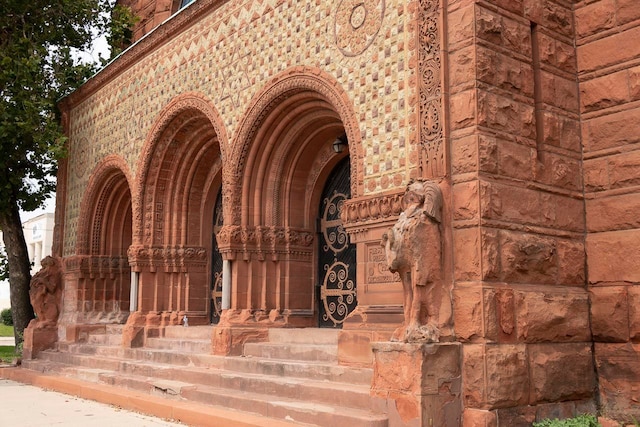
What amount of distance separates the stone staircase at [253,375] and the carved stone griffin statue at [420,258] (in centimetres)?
95

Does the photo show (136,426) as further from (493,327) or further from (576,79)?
(576,79)

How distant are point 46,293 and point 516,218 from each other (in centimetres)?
1283

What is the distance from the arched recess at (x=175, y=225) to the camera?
13180 mm

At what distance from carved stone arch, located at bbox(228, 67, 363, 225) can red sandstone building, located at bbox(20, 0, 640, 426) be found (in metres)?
0.03

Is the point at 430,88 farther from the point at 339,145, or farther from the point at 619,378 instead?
the point at 619,378

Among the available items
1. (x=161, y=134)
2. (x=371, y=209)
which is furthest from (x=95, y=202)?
(x=371, y=209)

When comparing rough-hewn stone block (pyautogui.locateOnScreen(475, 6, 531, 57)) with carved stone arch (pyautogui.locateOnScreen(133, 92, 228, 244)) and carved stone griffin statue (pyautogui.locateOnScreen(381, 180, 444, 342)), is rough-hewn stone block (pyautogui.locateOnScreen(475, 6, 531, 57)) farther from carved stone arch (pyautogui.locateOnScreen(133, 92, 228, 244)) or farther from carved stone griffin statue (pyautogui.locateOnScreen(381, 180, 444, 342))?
carved stone arch (pyautogui.locateOnScreen(133, 92, 228, 244))

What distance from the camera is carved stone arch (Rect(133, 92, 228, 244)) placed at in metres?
11.9

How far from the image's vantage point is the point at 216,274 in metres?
13.5

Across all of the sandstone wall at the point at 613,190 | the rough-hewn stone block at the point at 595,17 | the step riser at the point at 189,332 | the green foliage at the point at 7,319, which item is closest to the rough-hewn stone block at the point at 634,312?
the sandstone wall at the point at 613,190

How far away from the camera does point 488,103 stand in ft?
21.9

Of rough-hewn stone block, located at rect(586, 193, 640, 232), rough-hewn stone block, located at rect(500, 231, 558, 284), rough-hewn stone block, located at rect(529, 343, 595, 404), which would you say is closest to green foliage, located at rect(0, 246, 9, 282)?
rough-hewn stone block, located at rect(500, 231, 558, 284)

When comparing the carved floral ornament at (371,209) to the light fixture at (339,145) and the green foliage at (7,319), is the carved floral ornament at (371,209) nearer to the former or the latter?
the light fixture at (339,145)

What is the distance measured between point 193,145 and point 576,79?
7682mm
